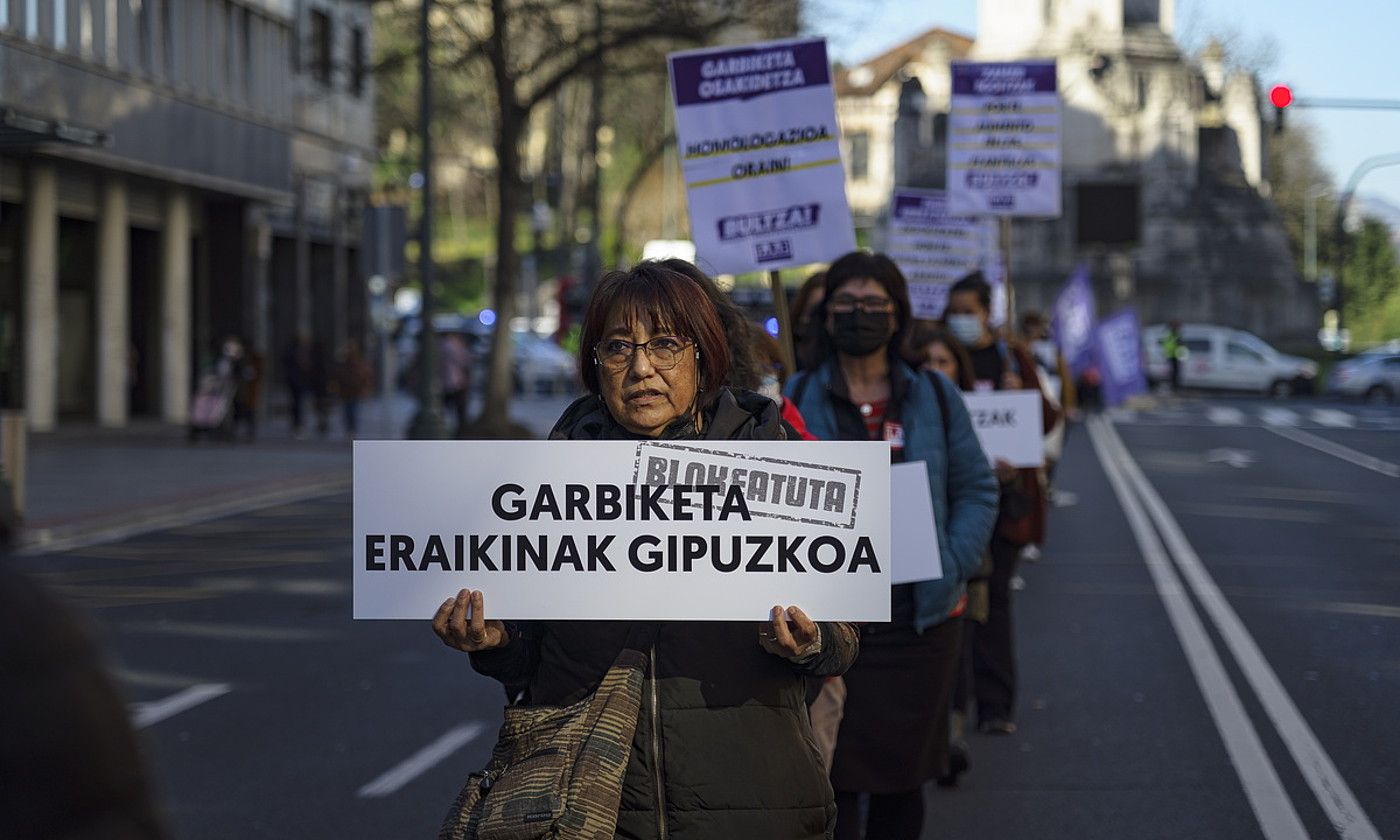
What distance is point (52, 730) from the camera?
161 centimetres

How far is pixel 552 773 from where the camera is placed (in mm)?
3529

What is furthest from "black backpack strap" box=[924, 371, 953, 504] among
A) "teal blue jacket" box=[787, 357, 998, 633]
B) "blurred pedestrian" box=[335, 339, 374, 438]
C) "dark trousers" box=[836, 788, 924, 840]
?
"blurred pedestrian" box=[335, 339, 374, 438]

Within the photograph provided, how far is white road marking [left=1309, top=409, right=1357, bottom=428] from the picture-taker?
44.0 metres

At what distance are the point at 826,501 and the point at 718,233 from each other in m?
4.70

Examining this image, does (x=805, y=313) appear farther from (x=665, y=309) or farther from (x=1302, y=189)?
(x=1302, y=189)

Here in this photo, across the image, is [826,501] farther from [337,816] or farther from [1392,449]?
[1392,449]

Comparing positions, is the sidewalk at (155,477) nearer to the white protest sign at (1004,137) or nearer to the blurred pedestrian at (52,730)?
the white protest sign at (1004,137)

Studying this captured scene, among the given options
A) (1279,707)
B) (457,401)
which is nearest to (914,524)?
(1279,707)

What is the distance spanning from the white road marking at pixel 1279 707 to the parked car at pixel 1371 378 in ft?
134

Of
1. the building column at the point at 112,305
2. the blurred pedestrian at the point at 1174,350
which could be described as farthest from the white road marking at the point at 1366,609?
the blurred pedestrian at the point at 1174,350

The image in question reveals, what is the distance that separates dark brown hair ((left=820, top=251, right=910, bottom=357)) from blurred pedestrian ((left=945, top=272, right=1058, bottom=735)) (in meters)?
2.46

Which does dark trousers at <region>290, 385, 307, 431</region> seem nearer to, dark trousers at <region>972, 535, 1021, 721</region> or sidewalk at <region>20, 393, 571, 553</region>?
sidewalk at <region>20, 393, 571, 553</region>

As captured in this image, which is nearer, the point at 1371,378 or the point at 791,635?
the point at 791,635

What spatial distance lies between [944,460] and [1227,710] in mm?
4134
